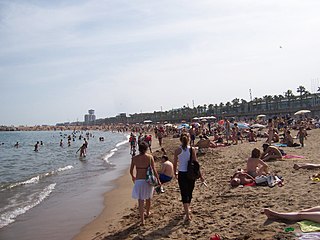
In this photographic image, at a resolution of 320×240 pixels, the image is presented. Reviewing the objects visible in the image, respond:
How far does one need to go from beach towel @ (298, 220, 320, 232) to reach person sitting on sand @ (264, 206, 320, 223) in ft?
0.20

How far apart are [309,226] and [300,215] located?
0.28m

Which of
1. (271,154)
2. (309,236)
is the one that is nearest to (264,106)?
(271,154)

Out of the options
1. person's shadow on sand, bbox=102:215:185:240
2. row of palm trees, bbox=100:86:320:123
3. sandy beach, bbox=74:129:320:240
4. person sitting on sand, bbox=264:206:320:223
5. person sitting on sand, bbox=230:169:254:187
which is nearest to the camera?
person sitting on sand, bbox=264:206:320:223

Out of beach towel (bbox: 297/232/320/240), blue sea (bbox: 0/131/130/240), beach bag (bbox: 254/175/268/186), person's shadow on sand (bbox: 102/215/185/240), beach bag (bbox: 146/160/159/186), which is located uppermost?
beach bag (bbox: 146/160/159/186)

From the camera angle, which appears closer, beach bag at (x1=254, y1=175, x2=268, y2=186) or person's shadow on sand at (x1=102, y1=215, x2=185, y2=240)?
person's shadow on sand at (x1=102, y1=215, x2=185, y2=240)

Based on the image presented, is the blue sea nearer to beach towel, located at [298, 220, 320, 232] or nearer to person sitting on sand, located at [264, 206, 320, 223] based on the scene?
person sitting on sand, located at [264, 206, 320, 223]

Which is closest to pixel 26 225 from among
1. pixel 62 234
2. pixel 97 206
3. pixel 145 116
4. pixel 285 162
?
pixel 62 234

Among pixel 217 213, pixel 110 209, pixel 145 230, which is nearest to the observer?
pixel 145 230

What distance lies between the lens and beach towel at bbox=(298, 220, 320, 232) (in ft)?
14.3

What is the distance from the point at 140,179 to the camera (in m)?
5.64

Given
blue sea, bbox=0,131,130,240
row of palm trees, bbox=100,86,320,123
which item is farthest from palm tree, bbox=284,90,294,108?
blue sea, bbox=0,131,130,240

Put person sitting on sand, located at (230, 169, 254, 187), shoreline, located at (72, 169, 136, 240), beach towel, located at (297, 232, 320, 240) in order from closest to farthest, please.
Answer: beach towel, located at (297, 232, 320, 240) → shoreline, located at (72, 169, 136, 240) → person sitting on sand, located at (230, 169, 254, 187)

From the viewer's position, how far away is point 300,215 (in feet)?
15.5

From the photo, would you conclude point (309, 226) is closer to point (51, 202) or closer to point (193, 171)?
point (193, 171)
